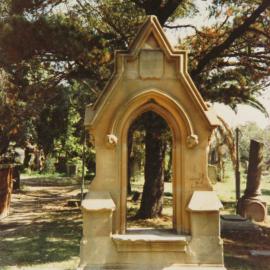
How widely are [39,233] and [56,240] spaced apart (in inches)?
52.3

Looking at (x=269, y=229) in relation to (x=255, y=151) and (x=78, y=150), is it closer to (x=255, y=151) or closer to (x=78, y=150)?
(x=255, y=151)

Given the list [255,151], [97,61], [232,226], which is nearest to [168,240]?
[97,61]

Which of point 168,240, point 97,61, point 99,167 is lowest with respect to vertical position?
point 168,240

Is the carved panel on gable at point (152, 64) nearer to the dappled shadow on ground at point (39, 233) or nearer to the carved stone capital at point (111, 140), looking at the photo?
the carved stone capital at point (111, 140)

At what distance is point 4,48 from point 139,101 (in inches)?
223

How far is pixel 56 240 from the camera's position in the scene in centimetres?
1087

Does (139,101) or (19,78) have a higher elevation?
(19,78)

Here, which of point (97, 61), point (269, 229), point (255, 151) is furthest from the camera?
point (255, 151)

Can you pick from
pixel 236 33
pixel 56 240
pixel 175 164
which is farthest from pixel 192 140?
pixel 236 33

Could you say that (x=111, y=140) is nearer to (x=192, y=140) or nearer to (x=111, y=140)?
(x=111, y=140)

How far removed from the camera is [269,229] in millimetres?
13250

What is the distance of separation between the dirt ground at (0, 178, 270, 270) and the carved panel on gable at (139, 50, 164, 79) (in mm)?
4546

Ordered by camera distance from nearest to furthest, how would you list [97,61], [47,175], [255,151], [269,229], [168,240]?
[168,240]
[97,61]
[269,229]
[255,151]
[47,175]

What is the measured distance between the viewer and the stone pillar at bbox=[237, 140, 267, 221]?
14.9 metres
